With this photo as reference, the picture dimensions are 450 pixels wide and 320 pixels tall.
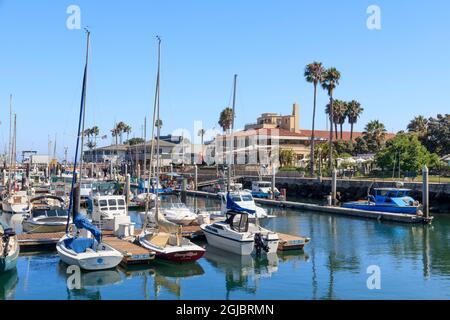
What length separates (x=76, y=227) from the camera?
2648 centimetres

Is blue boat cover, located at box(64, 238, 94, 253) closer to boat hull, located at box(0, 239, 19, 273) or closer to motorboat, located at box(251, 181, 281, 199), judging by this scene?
boat hull, located at box(0, 239, 19, 273)

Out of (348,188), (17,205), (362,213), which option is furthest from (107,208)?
(348,188)

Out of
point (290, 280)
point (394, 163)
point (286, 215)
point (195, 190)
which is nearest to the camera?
point (290, 280)

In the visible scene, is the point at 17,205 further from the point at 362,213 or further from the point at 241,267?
the point at 362,213

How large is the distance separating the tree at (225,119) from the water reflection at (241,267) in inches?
3253

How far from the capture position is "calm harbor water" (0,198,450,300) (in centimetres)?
2138

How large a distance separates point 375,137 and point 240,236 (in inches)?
3059

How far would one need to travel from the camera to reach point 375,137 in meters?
100

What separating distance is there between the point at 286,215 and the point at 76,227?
91.0ft

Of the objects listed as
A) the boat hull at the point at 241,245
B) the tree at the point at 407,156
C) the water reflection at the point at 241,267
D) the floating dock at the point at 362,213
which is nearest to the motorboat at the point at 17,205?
the water reflection at the point at 241,267

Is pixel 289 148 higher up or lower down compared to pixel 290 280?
higher up

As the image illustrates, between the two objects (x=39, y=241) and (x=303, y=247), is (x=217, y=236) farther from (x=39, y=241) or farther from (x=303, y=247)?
(x=39, y=241)
